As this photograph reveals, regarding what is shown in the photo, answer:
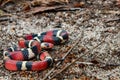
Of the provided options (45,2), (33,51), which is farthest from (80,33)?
(45,2)

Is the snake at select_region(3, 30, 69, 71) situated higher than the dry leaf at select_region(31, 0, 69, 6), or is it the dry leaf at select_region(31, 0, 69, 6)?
the dry leaf at select_region(31, 0, 69, 6)

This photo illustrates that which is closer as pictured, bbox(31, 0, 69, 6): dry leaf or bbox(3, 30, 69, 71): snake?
bbox(3, 30, 69, 71): snake

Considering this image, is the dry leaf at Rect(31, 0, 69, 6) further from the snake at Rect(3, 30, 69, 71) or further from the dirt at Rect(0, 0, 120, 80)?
the snake at Rect(3, 30, 69, 71)

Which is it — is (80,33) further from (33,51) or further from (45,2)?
(45,2)

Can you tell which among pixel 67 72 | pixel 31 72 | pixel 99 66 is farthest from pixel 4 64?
pixel 99 66

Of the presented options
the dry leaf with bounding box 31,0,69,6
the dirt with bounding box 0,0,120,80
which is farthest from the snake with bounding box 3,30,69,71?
the dry leaf with bounding box 31,0,69,6
